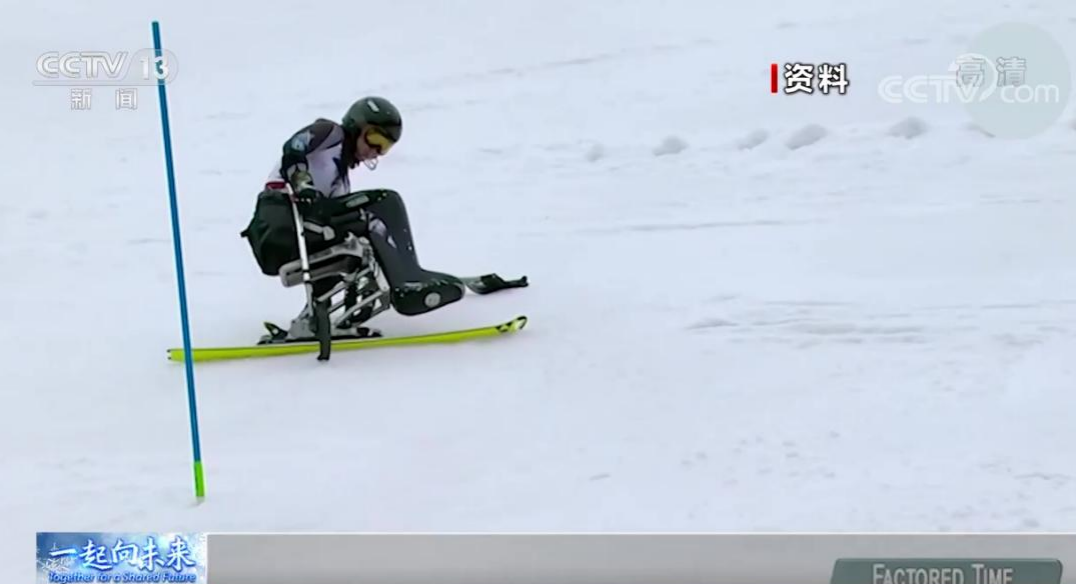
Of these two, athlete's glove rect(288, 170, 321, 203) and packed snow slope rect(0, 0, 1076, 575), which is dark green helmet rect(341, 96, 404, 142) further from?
athlete's glove rect(288, 170, 321, 203)

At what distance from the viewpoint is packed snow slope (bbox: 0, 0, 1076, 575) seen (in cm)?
206

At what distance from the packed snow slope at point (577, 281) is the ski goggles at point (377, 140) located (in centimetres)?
4

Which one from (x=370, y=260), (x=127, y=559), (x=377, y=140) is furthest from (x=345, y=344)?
(x=127, y=559)

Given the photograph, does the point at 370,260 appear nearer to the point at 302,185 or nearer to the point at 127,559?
the point at 302,185

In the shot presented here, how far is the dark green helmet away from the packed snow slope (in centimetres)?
2

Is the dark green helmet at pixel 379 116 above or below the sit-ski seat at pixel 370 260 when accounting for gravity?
above

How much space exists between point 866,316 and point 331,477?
891mm

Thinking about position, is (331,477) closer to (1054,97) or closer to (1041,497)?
(1041,497)

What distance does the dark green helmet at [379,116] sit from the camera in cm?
220

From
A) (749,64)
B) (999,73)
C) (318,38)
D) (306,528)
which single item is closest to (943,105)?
(999,73)

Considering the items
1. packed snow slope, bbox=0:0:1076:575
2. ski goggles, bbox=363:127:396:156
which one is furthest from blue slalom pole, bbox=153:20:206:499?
ski goggles, bbox=363:127:396:156

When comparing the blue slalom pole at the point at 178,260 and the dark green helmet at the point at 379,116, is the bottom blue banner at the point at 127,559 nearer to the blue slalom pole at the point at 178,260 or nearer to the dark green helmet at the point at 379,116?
the blue slalom pole at the point at 178,260

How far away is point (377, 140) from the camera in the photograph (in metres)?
2.21

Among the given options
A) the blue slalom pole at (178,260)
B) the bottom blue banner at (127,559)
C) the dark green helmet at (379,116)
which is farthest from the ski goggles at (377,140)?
the bottom blue banner at (127,559)
